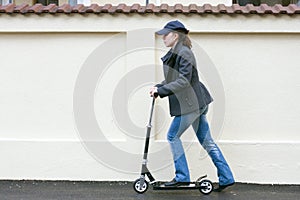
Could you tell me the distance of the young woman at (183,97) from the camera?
16.6 ft

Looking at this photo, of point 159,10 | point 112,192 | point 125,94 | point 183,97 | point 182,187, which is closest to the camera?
point 183,97

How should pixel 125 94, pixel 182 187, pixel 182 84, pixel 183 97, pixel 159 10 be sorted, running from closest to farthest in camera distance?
1. pixel 182 84
2. pixel 183 97
3. pixel 182 187
4. pixel 159 10
5. pixel 125 94

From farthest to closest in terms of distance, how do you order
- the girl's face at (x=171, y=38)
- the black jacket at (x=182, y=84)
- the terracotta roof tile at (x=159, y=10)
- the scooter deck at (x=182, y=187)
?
the terracotta roof tile at (x=159, y=10), the scooter deck at (x=182, y=187), the girl's face at (x=171, y=38), the black jacket at (x=182, y=84)

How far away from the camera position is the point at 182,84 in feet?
16.5

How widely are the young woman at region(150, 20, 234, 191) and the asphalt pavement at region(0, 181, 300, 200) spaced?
9.4 inches

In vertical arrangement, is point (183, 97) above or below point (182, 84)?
below

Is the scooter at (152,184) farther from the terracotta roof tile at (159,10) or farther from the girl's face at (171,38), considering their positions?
the terracotta roof tile at (159,10)

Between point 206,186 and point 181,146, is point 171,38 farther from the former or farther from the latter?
point 206,186

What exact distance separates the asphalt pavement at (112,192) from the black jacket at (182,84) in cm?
109

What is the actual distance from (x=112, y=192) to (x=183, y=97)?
1.56 metres

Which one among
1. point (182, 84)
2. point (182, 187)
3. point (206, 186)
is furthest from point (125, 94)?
point (206, 186)

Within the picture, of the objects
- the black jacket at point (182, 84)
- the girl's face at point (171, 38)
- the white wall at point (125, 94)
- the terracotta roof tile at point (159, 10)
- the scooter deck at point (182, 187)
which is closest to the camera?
the black jacket at point (182, 84)

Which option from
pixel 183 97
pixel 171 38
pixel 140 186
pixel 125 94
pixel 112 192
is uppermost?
pixel 171 38

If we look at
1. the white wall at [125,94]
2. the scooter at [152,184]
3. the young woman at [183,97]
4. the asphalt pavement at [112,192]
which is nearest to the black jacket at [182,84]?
the young woman at [183,97]
